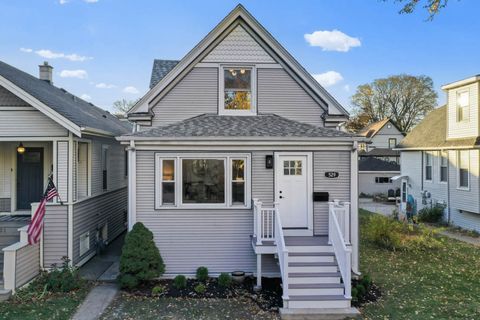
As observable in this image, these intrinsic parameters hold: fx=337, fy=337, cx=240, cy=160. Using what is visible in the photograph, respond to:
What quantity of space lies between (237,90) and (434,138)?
13.0 metres

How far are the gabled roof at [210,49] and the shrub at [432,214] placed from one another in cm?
1058

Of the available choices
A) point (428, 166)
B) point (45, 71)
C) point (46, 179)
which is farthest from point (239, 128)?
point (428, 166)

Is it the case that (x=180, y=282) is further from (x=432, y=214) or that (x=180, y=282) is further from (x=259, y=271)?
(x=432, y=214)

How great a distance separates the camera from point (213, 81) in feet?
32.7

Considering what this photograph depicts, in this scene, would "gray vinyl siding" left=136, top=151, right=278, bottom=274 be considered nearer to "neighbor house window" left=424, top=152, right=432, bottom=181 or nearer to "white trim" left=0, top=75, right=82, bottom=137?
"white trim" left=0, top=75, right=82, bottom=137

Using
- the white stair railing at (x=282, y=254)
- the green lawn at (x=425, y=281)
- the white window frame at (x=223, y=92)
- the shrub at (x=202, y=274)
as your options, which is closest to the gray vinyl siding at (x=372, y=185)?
the green lawn at (x=425, y=281)

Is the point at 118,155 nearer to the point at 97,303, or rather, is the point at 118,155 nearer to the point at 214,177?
the point at 214,177

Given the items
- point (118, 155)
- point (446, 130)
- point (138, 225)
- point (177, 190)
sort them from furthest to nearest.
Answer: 1. point (446, 130)
2. point (118, 155)
3. point (177, 190)
4. point (138, 225)

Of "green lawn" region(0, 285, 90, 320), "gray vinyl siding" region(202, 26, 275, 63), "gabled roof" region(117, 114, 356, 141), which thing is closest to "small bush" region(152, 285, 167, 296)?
"green lawn" region(0, 285, 90, 320)

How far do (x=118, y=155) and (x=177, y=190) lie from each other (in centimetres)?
587

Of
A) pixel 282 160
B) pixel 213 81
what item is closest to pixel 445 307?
pixel 282 160

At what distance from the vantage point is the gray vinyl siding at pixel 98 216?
9.30 m

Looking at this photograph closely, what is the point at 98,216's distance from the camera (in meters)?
11.1

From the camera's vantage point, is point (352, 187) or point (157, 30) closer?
point (352, 187)
